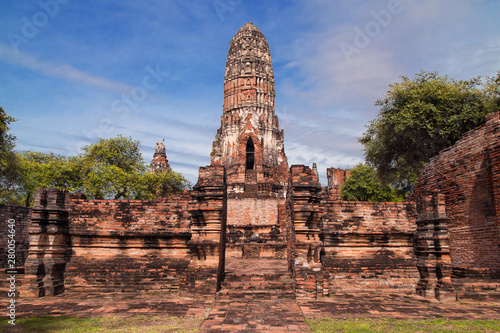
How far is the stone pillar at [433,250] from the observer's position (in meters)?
7.62

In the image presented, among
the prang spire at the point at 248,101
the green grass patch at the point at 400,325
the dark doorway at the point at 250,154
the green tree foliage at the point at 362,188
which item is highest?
the prang spire at the point at 248,101

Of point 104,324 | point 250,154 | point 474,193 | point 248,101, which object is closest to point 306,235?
point 104,324

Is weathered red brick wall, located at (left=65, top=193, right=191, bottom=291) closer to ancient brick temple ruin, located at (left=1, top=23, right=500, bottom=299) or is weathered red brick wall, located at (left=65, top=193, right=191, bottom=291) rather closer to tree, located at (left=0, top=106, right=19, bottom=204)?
ancient brick temple ruin, located at (left=1, top=23, right=500, bottom=299)

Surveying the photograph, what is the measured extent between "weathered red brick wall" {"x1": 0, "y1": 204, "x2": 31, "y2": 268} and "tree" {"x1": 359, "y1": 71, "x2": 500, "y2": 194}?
17.4 meters

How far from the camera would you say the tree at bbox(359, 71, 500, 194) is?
1524cm

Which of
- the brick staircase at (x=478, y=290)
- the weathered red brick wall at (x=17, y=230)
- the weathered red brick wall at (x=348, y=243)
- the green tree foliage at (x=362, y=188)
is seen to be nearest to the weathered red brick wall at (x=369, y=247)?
the weathered red brick wall at (x=348, y=243)

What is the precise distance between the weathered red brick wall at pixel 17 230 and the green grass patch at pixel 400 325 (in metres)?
13.0

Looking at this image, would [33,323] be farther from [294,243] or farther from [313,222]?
[313,222]

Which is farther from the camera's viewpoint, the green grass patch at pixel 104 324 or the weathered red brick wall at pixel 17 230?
the weathered red brick wall at pixel 17 230

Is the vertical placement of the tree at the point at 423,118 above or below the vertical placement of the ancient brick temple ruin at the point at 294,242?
above

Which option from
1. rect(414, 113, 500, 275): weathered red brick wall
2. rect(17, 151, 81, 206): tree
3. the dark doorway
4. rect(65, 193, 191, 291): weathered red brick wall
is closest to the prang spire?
the dark doorway

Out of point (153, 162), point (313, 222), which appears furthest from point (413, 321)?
point (153, 162)

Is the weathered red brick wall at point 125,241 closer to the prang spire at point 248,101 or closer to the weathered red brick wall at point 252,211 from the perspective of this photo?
the weathered red brick wall at point 252,211

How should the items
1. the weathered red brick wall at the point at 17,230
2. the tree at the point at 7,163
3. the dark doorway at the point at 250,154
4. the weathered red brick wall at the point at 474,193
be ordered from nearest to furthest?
the weathered red brick wall at the point at 474,193, the weathered red brick wall at the point at 17,230, the tree at the point at 7,163, the dark doorway at the point at 250,154
